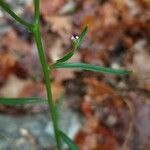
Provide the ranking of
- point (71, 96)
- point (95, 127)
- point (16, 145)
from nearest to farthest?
point (16, 145) → point (95, 127) → point (71, 96)

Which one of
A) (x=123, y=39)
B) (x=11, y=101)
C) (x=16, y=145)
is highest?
(x=123, y=39)

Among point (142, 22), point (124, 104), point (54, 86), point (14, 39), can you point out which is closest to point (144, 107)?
point (124, 104)

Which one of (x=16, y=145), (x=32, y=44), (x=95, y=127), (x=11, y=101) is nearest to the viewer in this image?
(x=11, y=101)

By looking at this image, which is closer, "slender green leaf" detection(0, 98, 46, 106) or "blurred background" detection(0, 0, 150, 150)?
"slender green leaf" detection(0, 98, 46, 106)

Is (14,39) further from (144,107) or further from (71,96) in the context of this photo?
(144,107)

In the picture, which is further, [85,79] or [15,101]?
[85,79]

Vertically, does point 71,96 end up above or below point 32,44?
below

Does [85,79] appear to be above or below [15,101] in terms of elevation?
above

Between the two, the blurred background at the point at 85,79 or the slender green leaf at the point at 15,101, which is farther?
the blurred background at the point at 85,79
